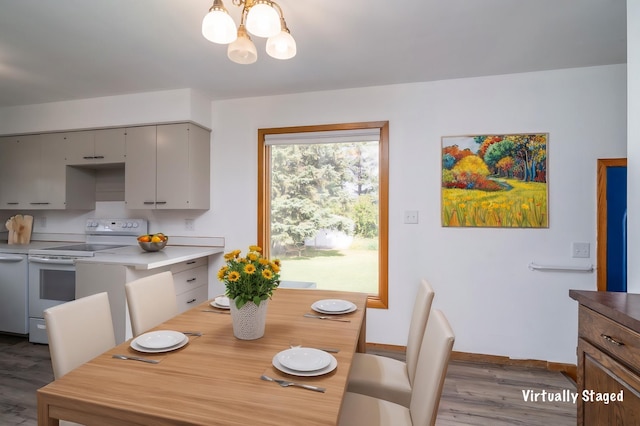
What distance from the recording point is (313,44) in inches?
85.7

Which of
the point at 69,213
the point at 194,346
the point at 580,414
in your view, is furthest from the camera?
the point at 69,213

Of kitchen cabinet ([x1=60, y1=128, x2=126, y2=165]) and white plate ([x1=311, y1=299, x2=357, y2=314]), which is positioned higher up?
kitchen cabinet ([x1=60, y1=128, x2=126, y2=165])

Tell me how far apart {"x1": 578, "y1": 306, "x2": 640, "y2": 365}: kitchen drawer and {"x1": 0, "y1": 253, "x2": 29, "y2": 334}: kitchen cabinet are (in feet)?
13.8

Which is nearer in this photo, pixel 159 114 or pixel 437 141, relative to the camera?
pixel 437 141

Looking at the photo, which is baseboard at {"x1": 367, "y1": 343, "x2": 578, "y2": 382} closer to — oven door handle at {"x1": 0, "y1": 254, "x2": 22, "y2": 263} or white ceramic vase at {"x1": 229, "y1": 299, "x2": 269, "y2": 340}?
white ceramic vase at {"x1": 229, "y1": 299, "x2": 269, "y2": 340}

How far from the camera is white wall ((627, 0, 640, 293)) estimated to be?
4.88 ft

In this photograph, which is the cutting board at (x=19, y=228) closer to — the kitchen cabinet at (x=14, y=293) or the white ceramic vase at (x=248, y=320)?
the kitchen cabinet at (x=14, y=293)

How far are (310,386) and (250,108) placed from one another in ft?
9.41

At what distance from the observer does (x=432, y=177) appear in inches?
110

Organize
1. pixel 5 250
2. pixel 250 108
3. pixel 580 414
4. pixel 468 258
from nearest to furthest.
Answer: pixel 580 414 → pixel 468 258 → pixel 5 250 → pixel 250 108

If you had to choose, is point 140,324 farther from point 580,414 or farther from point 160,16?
point 580,414

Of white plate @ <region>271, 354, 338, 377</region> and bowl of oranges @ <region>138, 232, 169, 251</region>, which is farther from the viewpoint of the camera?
bowl of oranges @ <region>138, 232, 169, 251</region>

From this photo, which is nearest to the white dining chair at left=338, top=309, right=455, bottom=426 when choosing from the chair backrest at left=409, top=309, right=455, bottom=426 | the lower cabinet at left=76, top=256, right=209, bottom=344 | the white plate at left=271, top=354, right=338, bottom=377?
the chair backrest at left=409, top=309, right=455, bottom=426

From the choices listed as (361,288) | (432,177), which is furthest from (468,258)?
(361,288)
